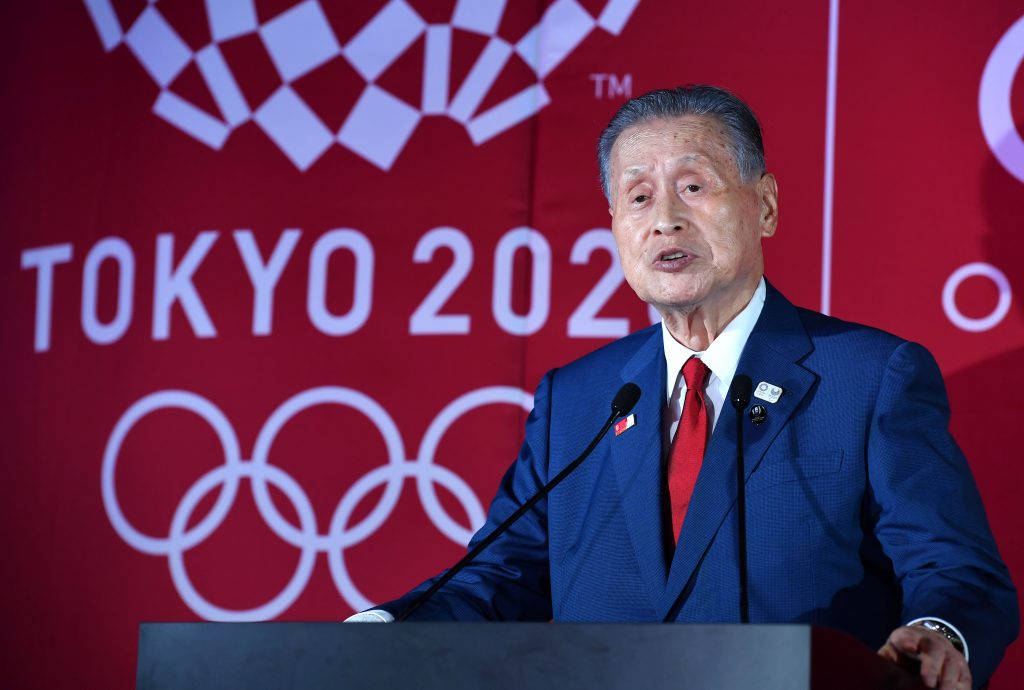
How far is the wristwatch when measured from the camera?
1568mm

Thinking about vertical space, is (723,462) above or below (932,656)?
above

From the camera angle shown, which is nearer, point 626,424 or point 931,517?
point 931,517

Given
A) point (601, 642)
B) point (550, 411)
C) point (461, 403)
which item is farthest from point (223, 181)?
point (601, 642)

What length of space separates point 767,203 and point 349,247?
1350mm

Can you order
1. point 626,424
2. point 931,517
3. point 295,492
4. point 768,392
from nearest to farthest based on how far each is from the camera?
1. point 931,517
2. point 768,392
3. point 626,424
4. point 295,492

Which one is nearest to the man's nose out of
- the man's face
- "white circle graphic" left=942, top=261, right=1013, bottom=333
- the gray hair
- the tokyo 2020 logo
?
the man's face

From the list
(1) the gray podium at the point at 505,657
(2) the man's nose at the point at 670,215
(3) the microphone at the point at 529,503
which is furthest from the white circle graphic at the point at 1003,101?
(1) the gray podium at the point at 505,657

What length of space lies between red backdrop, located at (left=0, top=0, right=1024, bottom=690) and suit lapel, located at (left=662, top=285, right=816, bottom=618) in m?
0.90

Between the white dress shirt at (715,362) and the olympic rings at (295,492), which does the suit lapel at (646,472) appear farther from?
the olympic rings at (295,492)

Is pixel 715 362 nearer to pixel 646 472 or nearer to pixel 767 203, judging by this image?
pixel 646 472

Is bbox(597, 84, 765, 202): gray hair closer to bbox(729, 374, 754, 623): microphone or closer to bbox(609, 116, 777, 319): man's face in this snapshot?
bbox(609, 116, 777, 319): man's face

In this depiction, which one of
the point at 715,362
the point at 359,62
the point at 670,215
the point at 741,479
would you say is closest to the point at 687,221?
the point at 670,215

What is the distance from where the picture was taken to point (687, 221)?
7.23 feet

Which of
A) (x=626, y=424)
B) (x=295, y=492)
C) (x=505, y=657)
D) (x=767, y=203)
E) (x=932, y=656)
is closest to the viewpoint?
(x=505, y=657)
